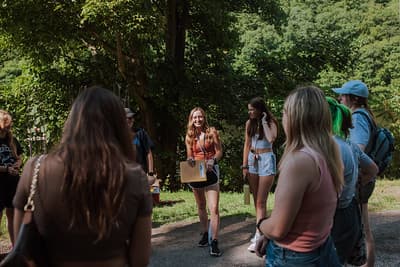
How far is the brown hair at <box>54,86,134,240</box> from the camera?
6.61 feet

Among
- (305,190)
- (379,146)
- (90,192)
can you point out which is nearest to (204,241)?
(379,146)

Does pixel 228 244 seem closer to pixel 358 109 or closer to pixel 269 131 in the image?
pixel 269 131

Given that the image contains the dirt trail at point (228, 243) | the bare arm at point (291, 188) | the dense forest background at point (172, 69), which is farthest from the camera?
the dense forest background at point (172, 69)

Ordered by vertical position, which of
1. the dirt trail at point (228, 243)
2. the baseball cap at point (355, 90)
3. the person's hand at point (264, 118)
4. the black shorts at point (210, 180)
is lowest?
the dirt trail at point (228, 243)

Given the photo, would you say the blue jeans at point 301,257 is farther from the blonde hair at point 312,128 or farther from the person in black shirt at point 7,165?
the person in black shirt at point 7,165

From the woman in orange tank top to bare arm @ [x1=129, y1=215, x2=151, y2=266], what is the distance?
13.0ft

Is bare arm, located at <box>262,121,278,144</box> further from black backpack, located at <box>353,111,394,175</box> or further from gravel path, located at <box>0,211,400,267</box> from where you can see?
black backpack, located at <box>353,111,394,175</box>

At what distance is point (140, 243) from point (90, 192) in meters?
0.34

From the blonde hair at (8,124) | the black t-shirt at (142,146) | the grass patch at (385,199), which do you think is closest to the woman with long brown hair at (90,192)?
the blonde hair at (8,124)

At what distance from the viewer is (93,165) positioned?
2.04 meters

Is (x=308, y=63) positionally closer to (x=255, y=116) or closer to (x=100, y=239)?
(x=255, y=116)

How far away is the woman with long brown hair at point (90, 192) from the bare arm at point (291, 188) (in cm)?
67

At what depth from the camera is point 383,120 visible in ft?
63.8

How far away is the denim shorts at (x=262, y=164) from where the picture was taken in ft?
20.2
